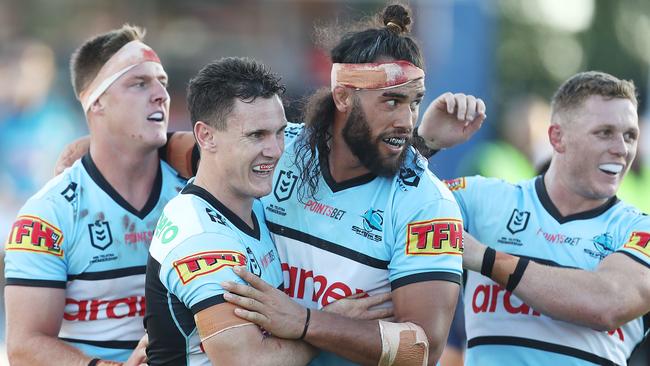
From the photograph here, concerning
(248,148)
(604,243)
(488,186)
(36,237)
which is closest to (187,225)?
(248,148)

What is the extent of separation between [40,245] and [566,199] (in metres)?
2.67

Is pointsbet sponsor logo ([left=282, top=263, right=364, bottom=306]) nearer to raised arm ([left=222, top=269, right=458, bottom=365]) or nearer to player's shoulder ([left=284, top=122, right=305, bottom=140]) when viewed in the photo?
raised arm ([left=222, top=269, right=458, bottom=365])

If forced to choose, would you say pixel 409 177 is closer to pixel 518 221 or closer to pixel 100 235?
pixel 518 221

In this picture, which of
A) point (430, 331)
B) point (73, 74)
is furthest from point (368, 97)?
point (73, 74)

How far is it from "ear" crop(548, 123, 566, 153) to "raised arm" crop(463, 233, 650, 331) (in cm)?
73

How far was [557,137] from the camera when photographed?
548 centimetres

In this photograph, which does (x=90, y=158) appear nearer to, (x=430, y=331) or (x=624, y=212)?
(x=430, y=331)

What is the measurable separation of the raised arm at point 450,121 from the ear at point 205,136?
1.19 meters

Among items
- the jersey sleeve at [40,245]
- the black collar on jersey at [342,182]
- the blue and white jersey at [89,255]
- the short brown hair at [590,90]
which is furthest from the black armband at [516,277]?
the jersey sleeve at [40,245]

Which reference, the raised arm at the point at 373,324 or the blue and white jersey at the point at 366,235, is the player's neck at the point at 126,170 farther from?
the raised arm at the point at 373,324

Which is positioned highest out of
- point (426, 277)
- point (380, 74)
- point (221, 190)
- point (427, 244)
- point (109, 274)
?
point (380, 74)

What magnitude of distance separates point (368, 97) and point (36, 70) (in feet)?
26.1

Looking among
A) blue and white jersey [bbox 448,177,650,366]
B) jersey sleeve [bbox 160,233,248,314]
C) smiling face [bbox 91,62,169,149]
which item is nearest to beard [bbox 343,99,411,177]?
jersey sleeve [bbox 160,233,248,314]

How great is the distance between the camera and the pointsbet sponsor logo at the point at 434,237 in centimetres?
442
